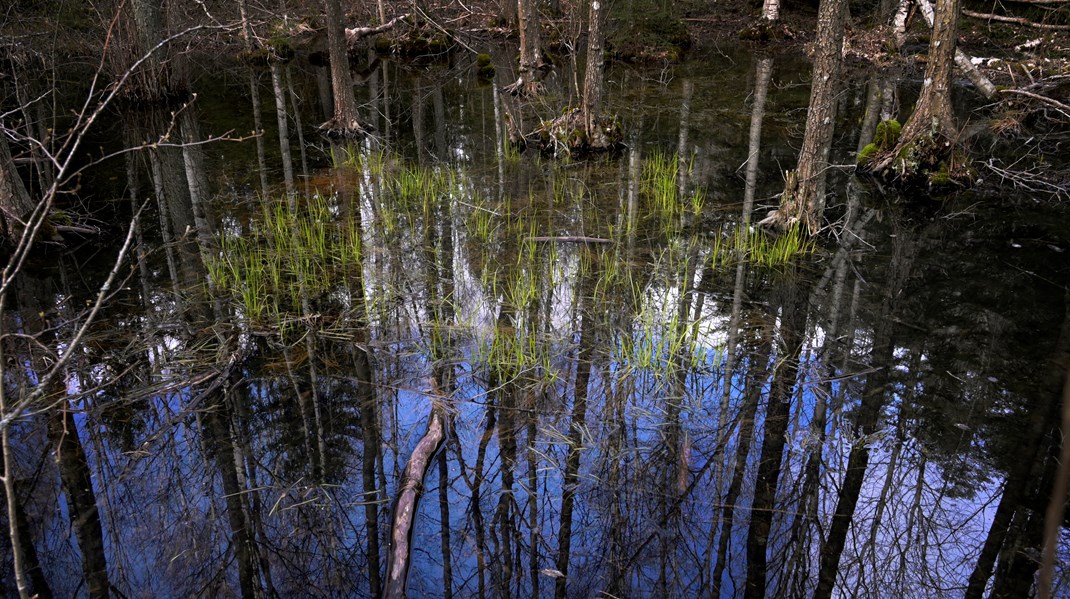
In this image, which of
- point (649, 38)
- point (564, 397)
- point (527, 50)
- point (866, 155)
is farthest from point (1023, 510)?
point (649, 38)

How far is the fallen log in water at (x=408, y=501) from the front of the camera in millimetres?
3582

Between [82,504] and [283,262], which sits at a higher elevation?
[283,262]

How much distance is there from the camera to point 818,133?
7.45 m

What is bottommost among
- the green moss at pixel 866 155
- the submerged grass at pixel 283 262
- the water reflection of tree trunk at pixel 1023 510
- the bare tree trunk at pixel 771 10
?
the water reflection of tree trunk at pixel 1023 510

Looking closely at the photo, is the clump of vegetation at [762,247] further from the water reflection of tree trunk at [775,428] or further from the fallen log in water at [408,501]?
the fallen log in water at [408,501]

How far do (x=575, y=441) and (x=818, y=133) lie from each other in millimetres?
4812

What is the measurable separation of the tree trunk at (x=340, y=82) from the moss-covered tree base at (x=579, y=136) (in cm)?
312

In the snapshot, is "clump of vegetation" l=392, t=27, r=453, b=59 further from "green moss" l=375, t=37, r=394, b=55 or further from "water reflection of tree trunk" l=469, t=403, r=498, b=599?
"water reflection of tree trunk" l=469, t=403, r=498, b=599

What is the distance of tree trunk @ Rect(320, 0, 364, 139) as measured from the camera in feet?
36.6

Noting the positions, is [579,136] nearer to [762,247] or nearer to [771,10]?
[762,247]

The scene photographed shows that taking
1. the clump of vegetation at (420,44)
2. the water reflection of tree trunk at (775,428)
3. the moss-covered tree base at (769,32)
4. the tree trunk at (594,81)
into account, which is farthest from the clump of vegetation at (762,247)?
the moss-covered tree base at (769,32)

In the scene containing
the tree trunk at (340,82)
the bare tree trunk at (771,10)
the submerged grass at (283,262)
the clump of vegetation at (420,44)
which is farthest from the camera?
the bare tree trunk at (771,10)

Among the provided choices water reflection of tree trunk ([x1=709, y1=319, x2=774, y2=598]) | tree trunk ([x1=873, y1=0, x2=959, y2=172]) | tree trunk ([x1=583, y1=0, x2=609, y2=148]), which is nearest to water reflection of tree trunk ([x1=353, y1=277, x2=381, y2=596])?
water reflection of tree trunk ([x1=709, y1=319, x2=774, y2=598])

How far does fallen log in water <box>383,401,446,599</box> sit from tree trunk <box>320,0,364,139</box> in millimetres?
8261
